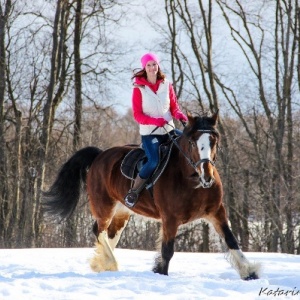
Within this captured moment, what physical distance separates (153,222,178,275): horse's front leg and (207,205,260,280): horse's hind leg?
49 centimetres

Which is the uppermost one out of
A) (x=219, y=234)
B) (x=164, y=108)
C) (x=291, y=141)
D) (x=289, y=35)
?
(x=289, y=35)

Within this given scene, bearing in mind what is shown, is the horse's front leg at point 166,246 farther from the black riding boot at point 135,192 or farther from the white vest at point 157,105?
the white vest at point 157,105

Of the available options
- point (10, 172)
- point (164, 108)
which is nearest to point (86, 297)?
point (164, 108)

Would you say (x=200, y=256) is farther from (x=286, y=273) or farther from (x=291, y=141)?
(x=291, y=141)

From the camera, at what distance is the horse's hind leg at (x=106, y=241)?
8.40 meters

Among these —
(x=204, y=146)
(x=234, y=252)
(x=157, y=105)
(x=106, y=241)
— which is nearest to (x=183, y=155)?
(x=204, y=146)

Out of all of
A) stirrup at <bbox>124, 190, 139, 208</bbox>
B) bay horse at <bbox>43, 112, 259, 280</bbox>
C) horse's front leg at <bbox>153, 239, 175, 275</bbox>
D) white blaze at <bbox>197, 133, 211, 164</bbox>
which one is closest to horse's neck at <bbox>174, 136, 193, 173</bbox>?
bay horse at <bbox>43, 112, 259, 280</bbox>

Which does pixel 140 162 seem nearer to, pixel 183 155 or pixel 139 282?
pixel 183 155

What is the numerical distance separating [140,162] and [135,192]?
474 mm

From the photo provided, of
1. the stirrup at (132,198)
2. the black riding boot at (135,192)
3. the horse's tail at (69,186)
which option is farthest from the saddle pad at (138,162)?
the horse's tail at (69,186)

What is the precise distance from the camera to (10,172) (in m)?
23.3

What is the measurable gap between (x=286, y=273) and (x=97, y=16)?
51.0ft

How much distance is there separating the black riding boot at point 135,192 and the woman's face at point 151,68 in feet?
4.29

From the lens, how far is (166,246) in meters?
7.43
